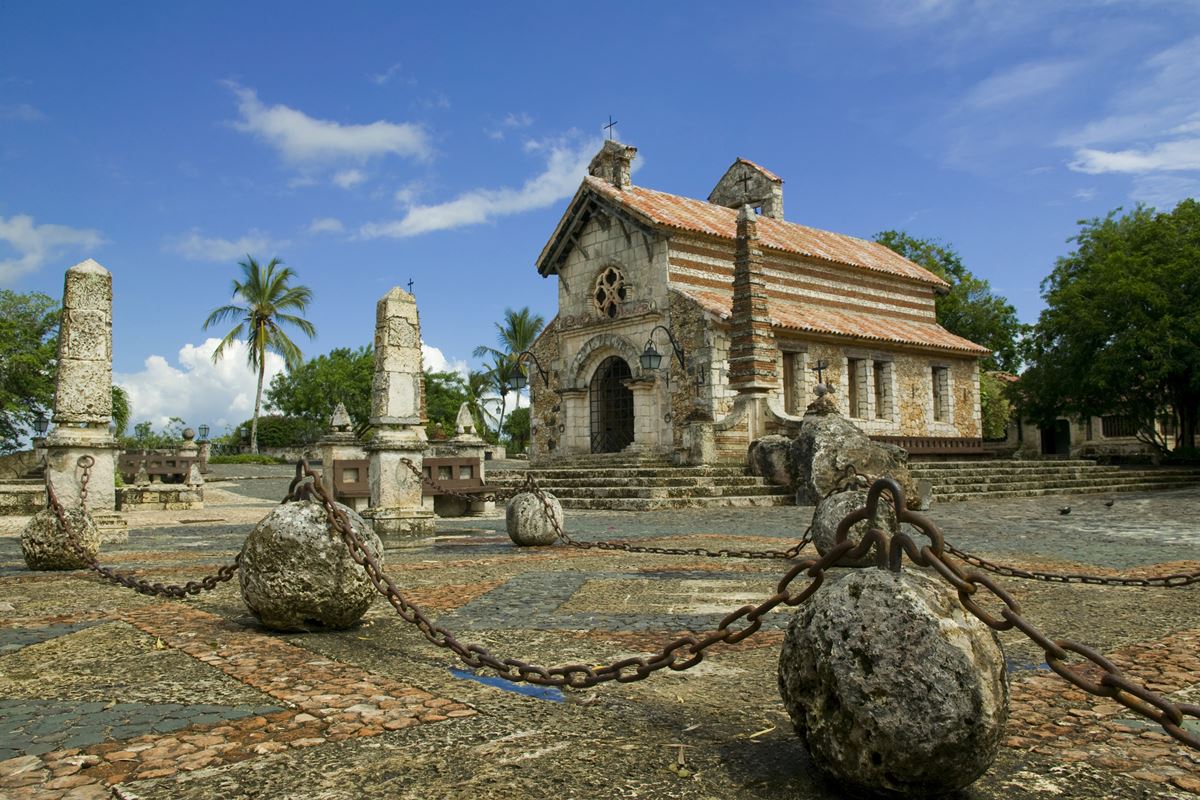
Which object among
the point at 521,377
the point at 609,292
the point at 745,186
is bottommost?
the point at 521,377

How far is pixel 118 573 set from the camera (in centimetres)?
674

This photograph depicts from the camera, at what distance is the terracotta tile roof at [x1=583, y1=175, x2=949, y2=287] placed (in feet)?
78.5

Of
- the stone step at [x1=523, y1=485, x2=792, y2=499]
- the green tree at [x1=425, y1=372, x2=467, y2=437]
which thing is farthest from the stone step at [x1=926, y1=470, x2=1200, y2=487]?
the green tree at [x1=425, y1=372, x2=467, y2=437]

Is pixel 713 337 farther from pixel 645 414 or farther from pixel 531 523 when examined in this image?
pixel 531 523

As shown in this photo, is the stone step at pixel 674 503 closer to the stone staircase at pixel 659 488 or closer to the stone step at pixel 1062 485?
the stone staircase at pixel 659 488

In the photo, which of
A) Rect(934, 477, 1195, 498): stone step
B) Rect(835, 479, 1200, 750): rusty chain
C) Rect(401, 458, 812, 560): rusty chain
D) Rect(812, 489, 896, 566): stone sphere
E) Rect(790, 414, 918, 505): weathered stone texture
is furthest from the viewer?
Rect(934, 477, 1195, 498): stone step

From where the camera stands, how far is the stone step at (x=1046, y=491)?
19422mm

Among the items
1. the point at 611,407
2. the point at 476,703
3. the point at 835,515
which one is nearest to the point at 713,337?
the point at 611,407

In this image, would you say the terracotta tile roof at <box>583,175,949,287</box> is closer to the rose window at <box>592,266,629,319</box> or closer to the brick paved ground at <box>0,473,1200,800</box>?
the rose window at <box>592,266,629,319</box>

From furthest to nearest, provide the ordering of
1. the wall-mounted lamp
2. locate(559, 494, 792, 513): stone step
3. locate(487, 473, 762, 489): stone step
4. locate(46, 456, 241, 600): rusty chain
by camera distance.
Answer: the wall-mounted lamp, locate(487, 473, 762, 489): stone step, locate(559, 494, 792, 513): stone step, locate(46, 456, 241, 600): rusty chain

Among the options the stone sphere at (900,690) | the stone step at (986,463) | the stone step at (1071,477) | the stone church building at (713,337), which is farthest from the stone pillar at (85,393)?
the stone step at (986,463)

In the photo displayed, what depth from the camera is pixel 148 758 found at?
2840 millimetres

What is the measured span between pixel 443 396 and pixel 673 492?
43430mm

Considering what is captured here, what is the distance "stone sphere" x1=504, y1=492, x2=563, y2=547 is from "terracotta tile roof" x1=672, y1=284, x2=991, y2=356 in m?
13.0
